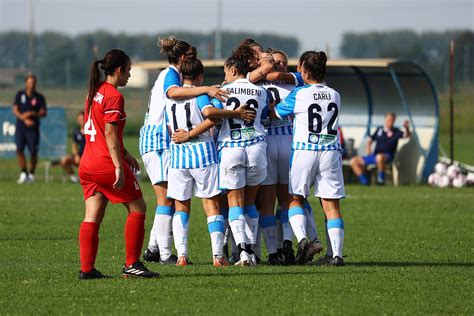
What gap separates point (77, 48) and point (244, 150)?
1125 inches

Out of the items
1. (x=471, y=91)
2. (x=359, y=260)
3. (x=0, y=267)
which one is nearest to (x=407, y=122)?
(x=471, y=91)

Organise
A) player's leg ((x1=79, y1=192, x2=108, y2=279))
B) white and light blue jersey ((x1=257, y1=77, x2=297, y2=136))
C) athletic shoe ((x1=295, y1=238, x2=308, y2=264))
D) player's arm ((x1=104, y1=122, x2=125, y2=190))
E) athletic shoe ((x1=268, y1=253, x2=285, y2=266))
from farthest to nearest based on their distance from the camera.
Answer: white and light blue jersey ((x1=257, y1=77, x2=297, y2=136)) → athletic shoe ((x1=268, y1=253, x2=285, y2=266)) → athletic shoe ((x1=295, y1=238, x2=308, y2=264)) → player's leg ((x1=79, y1=192, x2=108, y2=279)) → player's arm ((x1=104, y1=122, x2=125, y2=190))

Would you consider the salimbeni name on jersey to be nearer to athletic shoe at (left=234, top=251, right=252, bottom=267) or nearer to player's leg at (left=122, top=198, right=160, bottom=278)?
athletic shoe at (left=234, top=251, right=252, bottom=267)

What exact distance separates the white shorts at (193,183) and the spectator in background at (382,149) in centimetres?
1315

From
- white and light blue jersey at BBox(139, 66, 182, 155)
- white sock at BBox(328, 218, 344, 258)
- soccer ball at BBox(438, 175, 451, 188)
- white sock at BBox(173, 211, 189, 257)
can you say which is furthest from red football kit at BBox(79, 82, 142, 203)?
soccer ball at BBox(438, 175, 451, 188)

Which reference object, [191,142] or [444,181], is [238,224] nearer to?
[191,142]

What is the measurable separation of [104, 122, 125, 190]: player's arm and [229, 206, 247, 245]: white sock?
1783mm

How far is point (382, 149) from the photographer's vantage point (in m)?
23.3

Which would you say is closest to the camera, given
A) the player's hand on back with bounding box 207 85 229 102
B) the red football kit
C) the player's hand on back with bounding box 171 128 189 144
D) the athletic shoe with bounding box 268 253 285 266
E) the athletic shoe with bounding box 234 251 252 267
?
the red football kit

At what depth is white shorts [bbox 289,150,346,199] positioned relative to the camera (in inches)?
418

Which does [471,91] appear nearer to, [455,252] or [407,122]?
[407,122]

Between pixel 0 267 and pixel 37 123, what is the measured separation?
13369 millimetres

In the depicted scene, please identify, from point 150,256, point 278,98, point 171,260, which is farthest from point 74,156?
point 278,98

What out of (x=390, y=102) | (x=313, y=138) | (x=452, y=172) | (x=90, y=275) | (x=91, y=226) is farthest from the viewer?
(x=390, y=102)
